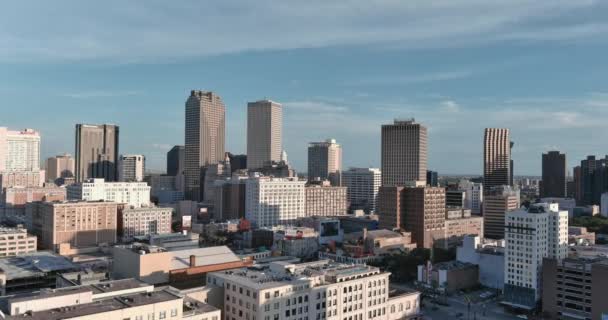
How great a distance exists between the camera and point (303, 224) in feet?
642

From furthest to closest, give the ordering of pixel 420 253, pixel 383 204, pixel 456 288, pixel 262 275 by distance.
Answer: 1. pixel 383 204
2. pixel 420 253
3. pixel 456 288
4. pixel 262 275

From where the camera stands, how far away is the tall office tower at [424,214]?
156125 mm

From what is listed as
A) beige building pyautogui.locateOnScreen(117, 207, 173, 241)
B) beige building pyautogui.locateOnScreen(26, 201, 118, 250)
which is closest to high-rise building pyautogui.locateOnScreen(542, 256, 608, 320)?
beige building pyautogui.locateOnScreen(26, 201, 118, 250)

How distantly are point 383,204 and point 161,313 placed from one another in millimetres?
117891

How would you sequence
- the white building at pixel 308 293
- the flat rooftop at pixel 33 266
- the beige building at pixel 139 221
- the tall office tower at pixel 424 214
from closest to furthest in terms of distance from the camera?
the white building at pixel 308 293, the flat rooftop at pixel 33 266, the tall office tower at pixel 424 214, the beige building at pixel 139 221

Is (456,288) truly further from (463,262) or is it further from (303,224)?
(303,224)

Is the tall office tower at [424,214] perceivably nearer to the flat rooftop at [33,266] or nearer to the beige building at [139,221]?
the beige building at [139,221]

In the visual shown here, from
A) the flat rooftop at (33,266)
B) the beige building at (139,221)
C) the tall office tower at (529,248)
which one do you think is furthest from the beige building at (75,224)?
the tall office tower at (529,248)

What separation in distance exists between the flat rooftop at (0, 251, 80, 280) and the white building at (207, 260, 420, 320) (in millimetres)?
47289

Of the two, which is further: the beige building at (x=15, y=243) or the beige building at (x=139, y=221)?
the beige building at (x=139, y=221)

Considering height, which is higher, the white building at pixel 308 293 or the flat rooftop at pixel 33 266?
the white building at pixel 308 293

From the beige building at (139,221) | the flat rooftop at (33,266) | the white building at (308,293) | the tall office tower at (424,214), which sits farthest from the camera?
the beige building at (139,221)

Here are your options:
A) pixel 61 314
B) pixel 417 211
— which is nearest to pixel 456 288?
pixel 417 211

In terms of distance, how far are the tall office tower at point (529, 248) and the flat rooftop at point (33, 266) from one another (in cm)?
8943
